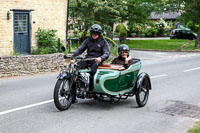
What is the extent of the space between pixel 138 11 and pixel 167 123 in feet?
87.1

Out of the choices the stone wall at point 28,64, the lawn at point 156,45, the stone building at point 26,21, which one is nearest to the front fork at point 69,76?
the stone wall at point 28,64

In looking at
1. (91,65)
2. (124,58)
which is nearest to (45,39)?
(124,58)

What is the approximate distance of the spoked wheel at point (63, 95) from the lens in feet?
23.4

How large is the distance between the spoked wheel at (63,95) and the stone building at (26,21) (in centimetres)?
905

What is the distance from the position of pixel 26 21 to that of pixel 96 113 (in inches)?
469

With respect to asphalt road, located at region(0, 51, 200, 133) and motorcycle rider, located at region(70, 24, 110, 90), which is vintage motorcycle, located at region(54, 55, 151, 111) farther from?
asphalt road, located at region(0, 51, 200, 133)

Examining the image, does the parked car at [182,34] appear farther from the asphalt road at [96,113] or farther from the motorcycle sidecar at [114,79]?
the motorcycle sidecar at [114,79]

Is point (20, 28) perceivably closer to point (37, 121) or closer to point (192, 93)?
point (192, 93)

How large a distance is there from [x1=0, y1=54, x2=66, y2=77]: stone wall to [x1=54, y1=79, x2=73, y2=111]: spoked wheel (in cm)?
604

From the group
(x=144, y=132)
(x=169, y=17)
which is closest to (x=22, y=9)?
(x=144, y=132)

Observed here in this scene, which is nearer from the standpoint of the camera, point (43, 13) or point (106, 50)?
point (106, 50)

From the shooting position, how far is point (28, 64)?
13.9 meters

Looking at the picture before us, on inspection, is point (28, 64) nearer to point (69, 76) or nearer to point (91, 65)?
point (91, 65)

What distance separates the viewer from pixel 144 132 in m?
6.37
